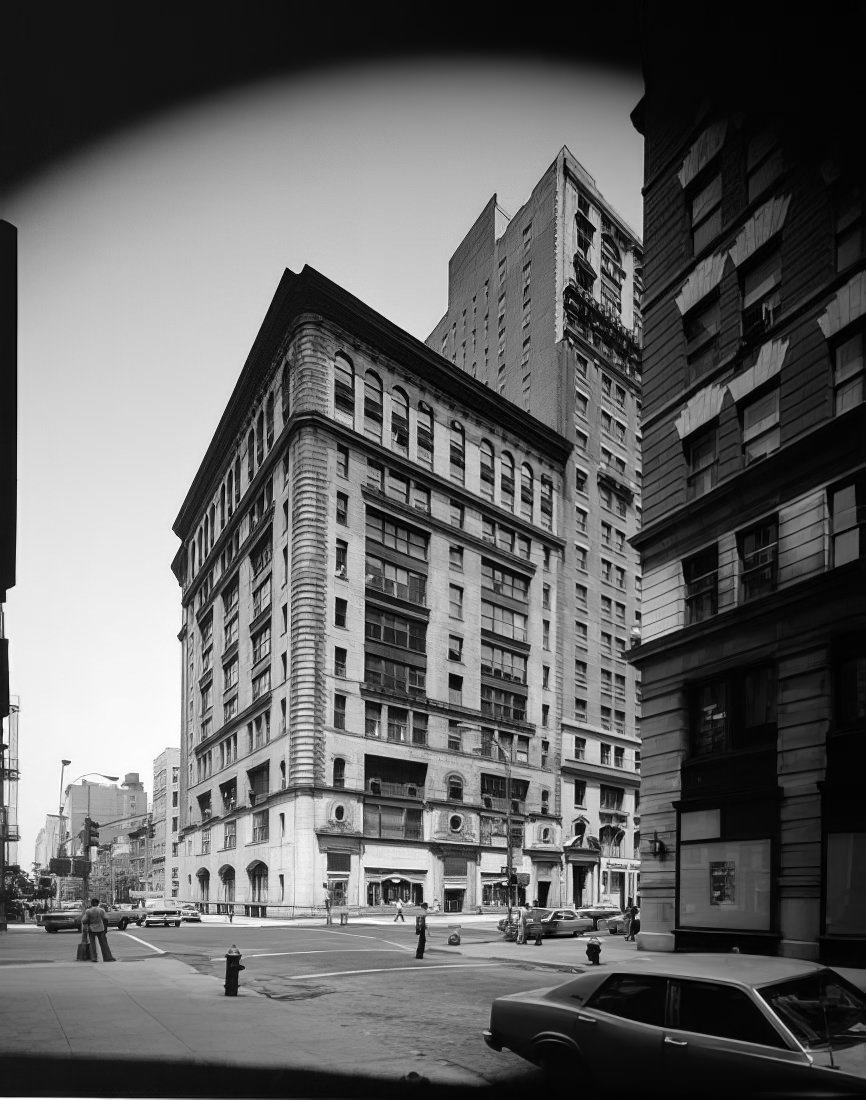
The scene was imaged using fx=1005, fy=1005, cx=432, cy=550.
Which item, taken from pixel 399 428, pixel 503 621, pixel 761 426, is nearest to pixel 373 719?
pixel 503 621

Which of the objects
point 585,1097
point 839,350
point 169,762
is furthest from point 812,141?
point 169,762

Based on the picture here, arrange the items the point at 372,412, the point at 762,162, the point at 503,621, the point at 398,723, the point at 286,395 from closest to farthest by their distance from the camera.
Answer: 1. the point at 762,162
2. the point at 286,395
3. the point at 372,412
4. the point at 398,723
5. the point at 503,621

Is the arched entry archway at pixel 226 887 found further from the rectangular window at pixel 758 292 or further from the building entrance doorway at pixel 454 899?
the rectangular window at pixel 758 292

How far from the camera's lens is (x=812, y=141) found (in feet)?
32.4

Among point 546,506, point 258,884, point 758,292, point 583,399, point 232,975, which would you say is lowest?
point 258,884

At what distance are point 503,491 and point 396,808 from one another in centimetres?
2099

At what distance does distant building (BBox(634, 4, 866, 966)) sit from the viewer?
9.76 meters

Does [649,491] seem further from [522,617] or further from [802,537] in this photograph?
[522,617]

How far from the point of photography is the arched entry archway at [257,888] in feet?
201

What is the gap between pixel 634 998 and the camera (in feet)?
25.9

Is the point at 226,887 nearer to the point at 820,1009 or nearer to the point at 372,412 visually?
the point at 372,412

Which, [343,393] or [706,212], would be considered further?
[343,393]

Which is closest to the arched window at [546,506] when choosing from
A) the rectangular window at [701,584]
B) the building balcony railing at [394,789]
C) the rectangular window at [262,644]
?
the building balcony railing at [394,789]

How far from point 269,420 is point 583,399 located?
75.8ft
